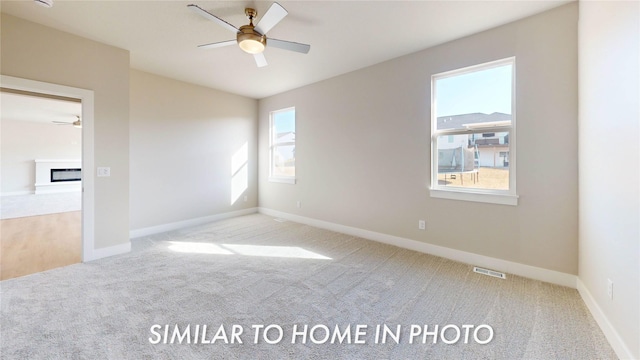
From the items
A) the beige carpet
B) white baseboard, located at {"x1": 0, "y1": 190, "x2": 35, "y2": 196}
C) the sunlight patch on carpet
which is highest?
white baseboard, located at {"x1": 0, "y1": 190, "x2": 35, "y2": 196}

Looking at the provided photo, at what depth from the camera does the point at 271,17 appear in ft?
7.07

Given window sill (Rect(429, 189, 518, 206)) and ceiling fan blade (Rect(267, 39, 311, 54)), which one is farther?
window sill (Rect(429, 189, 518, 206))

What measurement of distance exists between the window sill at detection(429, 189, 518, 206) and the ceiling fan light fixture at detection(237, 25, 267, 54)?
2.70m

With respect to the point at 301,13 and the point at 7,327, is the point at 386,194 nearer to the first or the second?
the point at 301,13

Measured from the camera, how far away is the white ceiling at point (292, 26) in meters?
2.38

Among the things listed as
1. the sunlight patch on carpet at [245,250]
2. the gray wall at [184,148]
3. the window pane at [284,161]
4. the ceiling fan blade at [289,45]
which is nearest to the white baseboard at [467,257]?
the sunlight patch on carpet at [245,250]

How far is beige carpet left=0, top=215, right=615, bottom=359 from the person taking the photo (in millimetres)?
1619

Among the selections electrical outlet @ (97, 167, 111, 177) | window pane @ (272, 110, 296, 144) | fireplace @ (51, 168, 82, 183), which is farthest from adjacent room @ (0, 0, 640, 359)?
fireplace @ (51, 168, 82, 183)

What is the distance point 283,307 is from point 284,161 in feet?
12.4

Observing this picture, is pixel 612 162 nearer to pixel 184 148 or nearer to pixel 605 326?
pixel 605 326

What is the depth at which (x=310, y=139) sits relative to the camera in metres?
4.85

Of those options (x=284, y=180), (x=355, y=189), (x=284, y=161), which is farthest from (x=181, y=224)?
(x=355, y=189)

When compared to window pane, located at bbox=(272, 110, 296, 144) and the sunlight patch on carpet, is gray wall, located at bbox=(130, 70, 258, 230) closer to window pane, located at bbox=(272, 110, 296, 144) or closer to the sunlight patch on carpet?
window pane, located at bbox=(272, 110, 296, 144)

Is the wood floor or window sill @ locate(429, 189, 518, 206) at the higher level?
window sill @ locate(429, 189, 518, 206)
